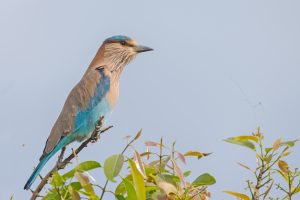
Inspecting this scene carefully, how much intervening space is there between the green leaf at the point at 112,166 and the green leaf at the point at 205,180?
365 millimetres

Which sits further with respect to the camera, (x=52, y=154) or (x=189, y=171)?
(x=52, y=154)

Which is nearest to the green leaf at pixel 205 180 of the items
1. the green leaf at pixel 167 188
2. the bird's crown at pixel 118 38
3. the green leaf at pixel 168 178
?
the green leaf at pixel 168 178

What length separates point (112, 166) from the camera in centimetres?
225

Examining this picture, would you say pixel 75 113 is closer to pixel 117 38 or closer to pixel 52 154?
pixel 52 154

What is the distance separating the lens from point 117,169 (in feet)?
7.34

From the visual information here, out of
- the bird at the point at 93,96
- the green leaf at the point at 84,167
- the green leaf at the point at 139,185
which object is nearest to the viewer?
the green leaf at the point at 139,185

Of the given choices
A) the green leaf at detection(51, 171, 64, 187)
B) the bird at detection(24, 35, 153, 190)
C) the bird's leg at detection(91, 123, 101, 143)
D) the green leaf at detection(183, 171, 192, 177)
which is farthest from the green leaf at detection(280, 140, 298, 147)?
the bird at detection(24, 35, 153, 190)

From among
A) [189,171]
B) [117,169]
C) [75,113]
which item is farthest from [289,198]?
[75,113]

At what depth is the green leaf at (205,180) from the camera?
2424mm

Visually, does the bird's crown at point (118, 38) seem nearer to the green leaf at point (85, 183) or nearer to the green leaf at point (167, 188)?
the green leaf at point (85, 183)

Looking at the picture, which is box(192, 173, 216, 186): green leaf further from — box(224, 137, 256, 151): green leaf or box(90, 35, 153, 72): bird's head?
box(90, 35, 153, 72): bird's head

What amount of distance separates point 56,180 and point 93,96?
3.88m

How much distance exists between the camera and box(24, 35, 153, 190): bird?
5.78m

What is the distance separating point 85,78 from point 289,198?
4.33 meters
